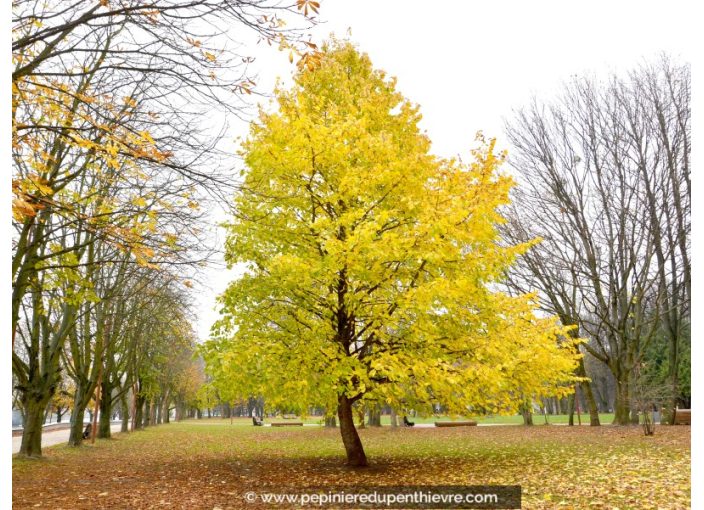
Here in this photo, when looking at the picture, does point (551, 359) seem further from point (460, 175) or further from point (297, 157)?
point (297, 157)

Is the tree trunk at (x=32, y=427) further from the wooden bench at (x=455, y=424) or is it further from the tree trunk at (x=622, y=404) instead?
the wooden bench at (x=455, y=424)

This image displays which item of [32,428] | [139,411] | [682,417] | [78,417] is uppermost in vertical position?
[32,428]

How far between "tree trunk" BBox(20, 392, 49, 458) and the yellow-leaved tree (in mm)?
6490

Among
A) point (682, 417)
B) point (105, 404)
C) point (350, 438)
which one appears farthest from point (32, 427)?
point (682, 417)

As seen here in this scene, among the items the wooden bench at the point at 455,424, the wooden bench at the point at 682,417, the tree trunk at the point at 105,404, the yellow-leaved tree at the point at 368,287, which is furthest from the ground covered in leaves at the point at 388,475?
the wooden bench at the point at 455,424

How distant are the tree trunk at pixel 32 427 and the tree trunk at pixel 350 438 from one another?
8.22 meters

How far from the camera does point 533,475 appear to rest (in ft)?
26.1

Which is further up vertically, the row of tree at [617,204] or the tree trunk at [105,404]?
the row of tree at [617,204]

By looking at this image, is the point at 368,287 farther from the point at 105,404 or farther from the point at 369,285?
the point at 105,404

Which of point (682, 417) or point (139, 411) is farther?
point (139, 411)

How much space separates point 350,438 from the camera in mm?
9898

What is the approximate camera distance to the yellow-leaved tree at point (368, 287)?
809 centimetres

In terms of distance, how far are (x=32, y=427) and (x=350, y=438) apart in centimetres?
864

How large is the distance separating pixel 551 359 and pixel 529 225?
1274 cm
